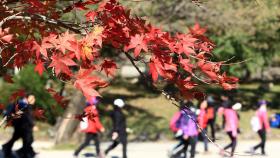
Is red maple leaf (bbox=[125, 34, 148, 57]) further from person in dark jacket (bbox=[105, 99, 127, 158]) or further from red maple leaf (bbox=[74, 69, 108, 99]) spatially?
person in dark jacket (bbox=[105, 99, 127, 158])

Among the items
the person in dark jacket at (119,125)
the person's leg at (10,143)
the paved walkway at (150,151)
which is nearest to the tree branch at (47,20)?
the person's leg at (10,143)

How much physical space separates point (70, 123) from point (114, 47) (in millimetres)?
16798

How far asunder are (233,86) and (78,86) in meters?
1.15

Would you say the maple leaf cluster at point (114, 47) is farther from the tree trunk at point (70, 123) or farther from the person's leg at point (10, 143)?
the tree trunk at point (70, 123)

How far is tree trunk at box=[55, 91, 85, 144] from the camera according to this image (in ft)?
67.8

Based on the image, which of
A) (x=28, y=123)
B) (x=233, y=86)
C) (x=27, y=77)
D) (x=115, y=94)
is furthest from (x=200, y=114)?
(x=115, y=94)

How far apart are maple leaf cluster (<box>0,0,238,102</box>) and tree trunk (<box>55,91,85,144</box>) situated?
16288mm

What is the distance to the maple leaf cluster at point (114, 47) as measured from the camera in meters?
3.87

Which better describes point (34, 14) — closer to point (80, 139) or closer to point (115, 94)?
point (80, 139)

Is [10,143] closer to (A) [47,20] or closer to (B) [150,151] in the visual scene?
(B) [150,151]

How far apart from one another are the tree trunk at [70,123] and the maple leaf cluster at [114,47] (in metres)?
16.3

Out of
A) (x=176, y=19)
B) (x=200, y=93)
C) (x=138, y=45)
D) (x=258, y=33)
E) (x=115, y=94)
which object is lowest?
(x=115, y=94)

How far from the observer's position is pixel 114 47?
4.23 meters

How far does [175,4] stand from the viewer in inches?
870
